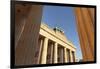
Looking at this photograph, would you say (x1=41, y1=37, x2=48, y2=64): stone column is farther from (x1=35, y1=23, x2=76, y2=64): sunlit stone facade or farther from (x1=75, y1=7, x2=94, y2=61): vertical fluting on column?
(x1=75, y1=7, x2=94, y2=61): vertical fluting on column

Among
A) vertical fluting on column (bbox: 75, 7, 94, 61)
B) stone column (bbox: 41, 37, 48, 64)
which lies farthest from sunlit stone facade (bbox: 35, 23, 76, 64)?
vertical fluting on column (bbox: 75, 7, 94, 61)

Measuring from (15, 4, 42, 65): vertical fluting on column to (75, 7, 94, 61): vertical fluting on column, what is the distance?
481mm

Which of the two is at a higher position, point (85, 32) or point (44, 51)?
point (85, 32)

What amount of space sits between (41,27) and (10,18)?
337 mm

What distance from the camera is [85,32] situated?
2.44 meters

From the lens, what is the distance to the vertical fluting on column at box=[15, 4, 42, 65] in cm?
215

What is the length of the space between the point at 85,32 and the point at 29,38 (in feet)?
2.17

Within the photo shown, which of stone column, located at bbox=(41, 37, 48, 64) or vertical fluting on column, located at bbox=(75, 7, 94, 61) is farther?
vertical fluting on column, located at bbox=(75, 7, 94, 61)

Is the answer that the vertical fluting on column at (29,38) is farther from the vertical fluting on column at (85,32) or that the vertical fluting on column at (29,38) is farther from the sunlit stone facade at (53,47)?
the vertical fluting on column at (85,32)

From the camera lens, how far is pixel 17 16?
2.14 meters

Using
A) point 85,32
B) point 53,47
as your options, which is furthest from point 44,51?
point 85,32

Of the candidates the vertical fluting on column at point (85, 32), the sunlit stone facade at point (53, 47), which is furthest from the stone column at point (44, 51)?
the vertical fluting on column at point (85, 32)

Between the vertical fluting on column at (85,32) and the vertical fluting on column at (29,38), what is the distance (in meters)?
0.48

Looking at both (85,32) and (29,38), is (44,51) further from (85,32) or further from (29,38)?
(85,32)
